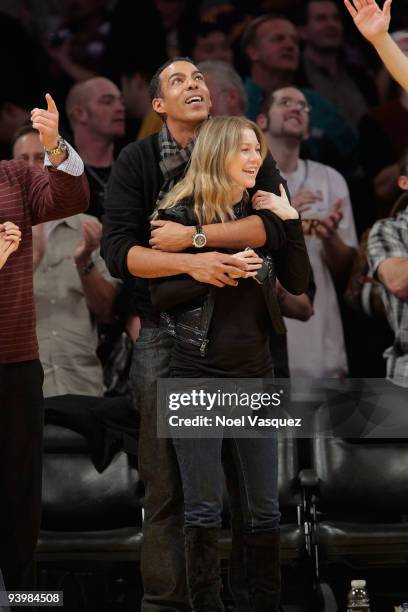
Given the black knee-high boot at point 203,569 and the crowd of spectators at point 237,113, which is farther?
the crowd of spectators at point 237,113

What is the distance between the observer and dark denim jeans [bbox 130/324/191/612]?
3.37 m

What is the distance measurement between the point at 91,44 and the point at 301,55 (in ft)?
3.62

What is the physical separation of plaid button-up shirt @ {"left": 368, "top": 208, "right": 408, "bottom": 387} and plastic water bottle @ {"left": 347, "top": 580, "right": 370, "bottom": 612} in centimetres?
89

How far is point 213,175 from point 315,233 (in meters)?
1.82

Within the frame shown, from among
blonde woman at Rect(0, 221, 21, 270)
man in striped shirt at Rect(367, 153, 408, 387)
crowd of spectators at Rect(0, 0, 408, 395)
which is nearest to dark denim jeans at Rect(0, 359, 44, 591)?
blonde woman at Rect(0, 221, 21, 270)

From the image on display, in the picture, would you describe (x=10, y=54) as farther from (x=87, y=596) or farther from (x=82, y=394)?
(x=87, y=596)

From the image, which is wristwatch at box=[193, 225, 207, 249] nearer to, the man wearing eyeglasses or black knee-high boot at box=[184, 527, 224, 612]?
black knee-high boot at box=[184, 527, 224, 612]

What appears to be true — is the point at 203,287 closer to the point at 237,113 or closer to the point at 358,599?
the point at 358,599

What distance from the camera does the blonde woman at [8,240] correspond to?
3.44 m

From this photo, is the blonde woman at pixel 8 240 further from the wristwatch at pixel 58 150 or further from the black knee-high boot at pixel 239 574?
the black knee-high boot at pixel 239 574

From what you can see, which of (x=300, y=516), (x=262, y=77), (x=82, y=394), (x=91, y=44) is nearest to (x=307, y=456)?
(x=300, y=516)

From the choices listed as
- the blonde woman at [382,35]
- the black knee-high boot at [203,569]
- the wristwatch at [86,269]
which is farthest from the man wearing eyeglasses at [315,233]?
the black knee-high boot at [203,569]

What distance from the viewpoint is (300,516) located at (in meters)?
4.21

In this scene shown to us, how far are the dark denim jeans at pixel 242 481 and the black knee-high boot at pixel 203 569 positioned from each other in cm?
3
